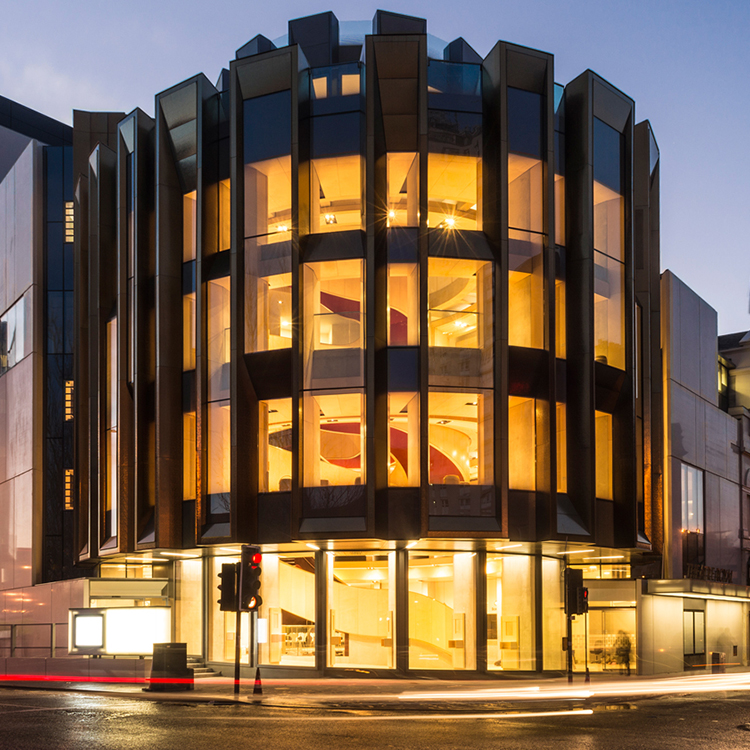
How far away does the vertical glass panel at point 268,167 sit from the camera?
31562mm

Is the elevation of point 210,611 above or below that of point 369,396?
below

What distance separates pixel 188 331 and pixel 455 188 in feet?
34.7

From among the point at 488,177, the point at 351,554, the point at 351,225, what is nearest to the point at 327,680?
the point at 351,554

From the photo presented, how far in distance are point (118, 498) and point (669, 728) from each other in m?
22.1

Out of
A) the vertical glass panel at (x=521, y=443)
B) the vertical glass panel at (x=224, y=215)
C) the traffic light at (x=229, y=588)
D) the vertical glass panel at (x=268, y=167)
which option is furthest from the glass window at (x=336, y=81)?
the traffic light at (x=229, y=588)

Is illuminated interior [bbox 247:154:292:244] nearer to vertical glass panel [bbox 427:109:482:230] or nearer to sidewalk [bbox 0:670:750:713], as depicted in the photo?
vertical glass panel [bbox 427:109:482:230]

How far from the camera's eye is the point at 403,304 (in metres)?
30.8

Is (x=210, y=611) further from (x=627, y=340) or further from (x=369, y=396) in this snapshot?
(x=627, y=340)

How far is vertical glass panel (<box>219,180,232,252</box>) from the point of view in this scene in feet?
108

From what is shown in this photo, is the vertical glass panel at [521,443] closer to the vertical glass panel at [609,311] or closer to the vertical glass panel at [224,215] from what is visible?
the vertical glass panel at [609,311]

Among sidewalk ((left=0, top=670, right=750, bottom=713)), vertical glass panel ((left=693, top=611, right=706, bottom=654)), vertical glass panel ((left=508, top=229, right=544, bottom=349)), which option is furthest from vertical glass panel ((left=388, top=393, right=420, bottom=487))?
vertical glass panel ((left=693, top=611, right=706, bottom=654))

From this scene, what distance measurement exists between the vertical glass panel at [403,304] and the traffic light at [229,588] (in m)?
9.28

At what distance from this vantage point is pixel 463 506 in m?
29.6

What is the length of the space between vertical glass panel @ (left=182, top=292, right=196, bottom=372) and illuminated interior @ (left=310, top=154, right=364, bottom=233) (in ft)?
18.5
